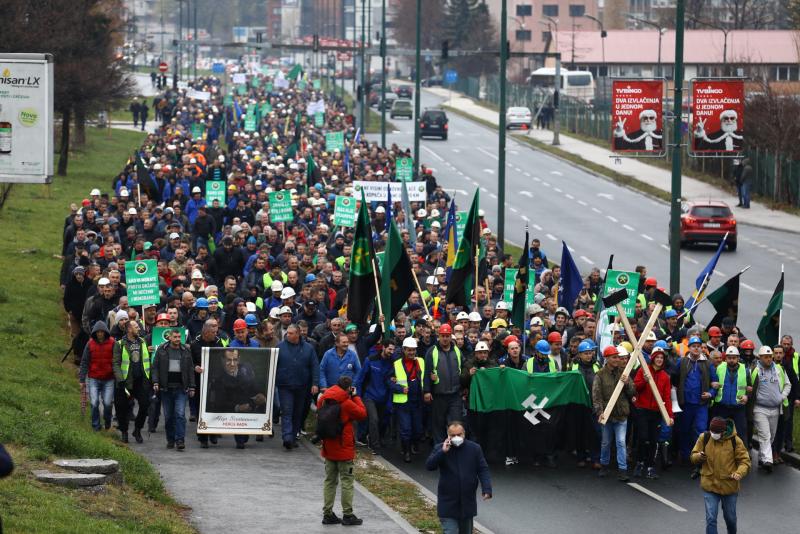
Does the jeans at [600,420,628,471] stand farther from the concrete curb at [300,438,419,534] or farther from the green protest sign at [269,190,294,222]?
the green protest sign at [269,190,294,222]

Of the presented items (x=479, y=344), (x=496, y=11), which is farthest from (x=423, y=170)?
(x=496, y=11)

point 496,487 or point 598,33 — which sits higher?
point 598,33

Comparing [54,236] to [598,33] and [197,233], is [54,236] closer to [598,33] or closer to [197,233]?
[197,233]

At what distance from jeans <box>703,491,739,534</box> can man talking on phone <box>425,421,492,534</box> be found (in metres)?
2.29

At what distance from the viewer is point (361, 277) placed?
1909 centimetres

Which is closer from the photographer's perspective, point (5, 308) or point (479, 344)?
point (479, 344)

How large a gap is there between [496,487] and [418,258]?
30.0 feet

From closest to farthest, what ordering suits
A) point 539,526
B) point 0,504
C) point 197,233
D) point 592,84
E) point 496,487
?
point 0,504, point 539,526, point 496,487, point 197,233, point 592,84

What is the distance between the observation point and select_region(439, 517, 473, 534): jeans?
42.5 feet

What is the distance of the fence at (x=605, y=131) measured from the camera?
170 ft

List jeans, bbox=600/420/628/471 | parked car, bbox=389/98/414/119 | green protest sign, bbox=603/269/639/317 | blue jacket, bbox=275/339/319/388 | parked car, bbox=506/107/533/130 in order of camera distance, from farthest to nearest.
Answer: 1. parked car, bbox=389/98/414/119
2. parked car, bbox=506/107/533/130
3. green protest sign, bbox=603/269/639/317
4. blue jacket, bbox=275/339/319/388
5. jeans, bbox=600/420/628/471

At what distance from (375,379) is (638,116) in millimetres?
8609

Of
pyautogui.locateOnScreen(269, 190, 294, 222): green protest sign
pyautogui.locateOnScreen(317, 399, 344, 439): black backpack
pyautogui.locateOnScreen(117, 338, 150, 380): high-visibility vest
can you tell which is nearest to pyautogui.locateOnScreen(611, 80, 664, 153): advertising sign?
pyautogui.locateOnScreen(269, 190, 294, 222): green protest sign

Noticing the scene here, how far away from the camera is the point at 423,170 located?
133 feet
